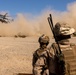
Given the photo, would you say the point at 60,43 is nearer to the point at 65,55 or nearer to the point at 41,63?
the point at 65,55

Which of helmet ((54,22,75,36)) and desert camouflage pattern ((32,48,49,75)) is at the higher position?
helmet ((54,22,75,36))

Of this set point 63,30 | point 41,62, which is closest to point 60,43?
point 63,30

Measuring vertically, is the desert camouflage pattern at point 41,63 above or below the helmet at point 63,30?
below

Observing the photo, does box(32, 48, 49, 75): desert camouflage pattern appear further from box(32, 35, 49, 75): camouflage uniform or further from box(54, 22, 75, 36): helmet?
box(54, 22, 75, 36): helmet

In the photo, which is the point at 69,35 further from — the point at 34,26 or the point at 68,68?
the point at 34,26

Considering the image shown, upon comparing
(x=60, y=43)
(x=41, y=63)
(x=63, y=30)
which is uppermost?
(x=63, y=30)

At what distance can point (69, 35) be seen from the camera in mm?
3527

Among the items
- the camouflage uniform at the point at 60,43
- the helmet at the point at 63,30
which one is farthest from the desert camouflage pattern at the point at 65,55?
the helmet at the point at 63,30

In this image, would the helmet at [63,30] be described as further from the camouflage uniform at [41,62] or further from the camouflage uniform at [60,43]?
the camouflage uniform at [41,62]

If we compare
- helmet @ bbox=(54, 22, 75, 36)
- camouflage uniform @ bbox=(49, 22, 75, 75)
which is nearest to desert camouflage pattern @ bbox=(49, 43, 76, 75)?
camouflage uniform @ bbox=(49, 22, 75, 75)

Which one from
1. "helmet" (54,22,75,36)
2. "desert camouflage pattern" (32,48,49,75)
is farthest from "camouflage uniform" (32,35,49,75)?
"helmet" (54,22,75,36)

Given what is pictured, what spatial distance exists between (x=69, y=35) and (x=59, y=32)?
129 mm

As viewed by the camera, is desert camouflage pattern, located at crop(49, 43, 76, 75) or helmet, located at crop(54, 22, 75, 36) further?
helmet, located at crop(54, 22, 75, 36)

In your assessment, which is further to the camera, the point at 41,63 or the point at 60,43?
the point at 60,43
